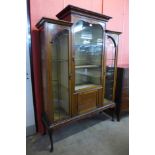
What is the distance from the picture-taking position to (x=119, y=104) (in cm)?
284

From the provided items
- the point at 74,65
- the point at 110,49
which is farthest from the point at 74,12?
the point at 110,49

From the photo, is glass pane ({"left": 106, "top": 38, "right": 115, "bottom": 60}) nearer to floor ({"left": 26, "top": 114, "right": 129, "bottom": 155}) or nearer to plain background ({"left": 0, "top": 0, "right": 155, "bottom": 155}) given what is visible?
Answer: floor ({"left": 26, "top": 114, "right": 129, "bottom": 155})

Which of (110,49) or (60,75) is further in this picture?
(110,49)

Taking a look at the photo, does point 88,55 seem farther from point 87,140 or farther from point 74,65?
point 87,140

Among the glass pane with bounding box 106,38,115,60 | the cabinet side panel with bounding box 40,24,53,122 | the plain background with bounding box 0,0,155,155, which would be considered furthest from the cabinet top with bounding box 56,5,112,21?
the plain background with bounding box 0,0,155,155

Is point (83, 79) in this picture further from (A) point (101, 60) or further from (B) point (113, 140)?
(B) point (113, 140)

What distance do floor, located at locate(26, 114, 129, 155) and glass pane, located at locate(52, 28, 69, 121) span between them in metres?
0.43

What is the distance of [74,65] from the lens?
2.09 meters

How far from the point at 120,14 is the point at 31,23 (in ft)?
7.26

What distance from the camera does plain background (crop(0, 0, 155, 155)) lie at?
2.32ft

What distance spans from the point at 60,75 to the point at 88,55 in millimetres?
759
